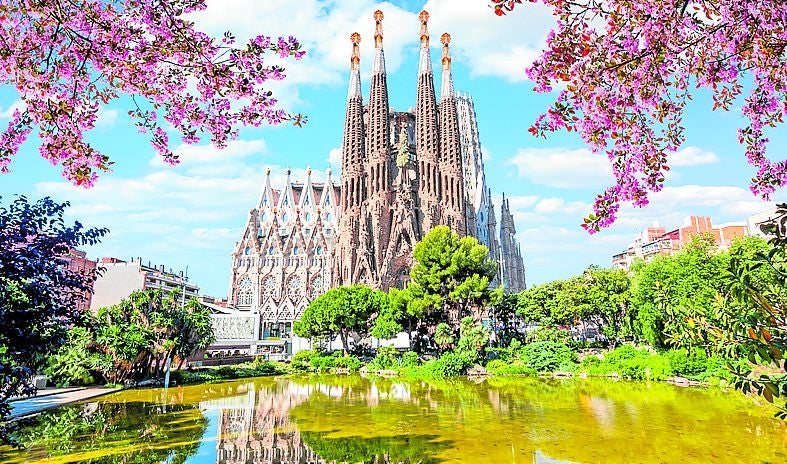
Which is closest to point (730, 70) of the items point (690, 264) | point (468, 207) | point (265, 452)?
point (265, 452)

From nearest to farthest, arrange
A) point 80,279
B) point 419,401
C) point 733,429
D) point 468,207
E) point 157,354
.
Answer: point 80,279, point 733,429, point 419,401, point 157,354, point 468,207

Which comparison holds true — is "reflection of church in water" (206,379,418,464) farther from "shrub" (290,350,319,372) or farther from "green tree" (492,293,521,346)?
"green tree" (492,293,521,346)

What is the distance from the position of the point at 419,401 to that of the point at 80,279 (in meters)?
11.6

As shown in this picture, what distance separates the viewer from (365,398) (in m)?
15.8

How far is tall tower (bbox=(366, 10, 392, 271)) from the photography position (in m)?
50.8

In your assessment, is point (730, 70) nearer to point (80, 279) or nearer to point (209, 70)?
point (209, 70)

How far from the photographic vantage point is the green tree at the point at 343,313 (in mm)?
30891

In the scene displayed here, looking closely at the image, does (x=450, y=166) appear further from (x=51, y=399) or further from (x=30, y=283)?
(x=30, y=283)

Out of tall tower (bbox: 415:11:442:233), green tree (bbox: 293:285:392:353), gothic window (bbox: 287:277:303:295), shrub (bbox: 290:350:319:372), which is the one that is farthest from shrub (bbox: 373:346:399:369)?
gothic window (bbox: 287:277:303:295)

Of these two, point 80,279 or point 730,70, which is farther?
point 80,279

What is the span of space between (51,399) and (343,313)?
57.0 feet

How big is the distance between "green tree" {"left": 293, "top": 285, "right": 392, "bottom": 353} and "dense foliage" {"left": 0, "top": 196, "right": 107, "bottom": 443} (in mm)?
25378

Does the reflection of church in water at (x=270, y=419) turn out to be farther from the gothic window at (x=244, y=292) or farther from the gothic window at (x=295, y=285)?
the gothic window at (x=244, y=292)

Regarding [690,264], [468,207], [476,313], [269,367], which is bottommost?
[269,367]
